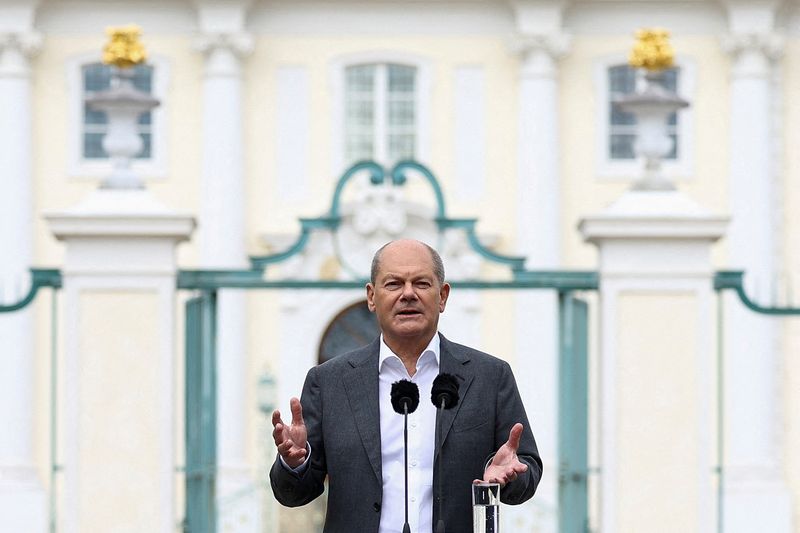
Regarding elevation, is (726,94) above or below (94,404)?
above

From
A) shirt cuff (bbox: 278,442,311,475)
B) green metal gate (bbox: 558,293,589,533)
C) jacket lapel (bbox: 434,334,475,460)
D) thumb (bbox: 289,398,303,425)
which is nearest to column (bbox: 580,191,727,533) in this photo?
green metal gate (bbox: 558,293,589,533)

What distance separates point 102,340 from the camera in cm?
1084

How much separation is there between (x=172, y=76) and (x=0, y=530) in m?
9.87

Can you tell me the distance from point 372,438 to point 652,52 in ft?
18.3

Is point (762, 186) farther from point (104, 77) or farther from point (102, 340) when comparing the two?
point (102, 340)

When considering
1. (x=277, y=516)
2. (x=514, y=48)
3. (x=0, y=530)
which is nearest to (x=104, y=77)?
(x=514, y=48)

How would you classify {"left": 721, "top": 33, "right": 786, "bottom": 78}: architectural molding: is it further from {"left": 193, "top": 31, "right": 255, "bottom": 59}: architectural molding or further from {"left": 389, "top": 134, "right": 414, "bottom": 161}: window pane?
{"left": 193, "top": 31, "right": 255, "bottom": 59}: architectural molding

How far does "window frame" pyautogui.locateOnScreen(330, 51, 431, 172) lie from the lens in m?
27.7

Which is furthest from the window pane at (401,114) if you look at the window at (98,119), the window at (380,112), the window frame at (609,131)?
the window at (98,119)

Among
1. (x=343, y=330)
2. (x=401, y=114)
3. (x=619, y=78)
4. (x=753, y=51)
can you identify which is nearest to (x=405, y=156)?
(x=401, y=114)

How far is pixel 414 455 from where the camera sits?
20.9ft

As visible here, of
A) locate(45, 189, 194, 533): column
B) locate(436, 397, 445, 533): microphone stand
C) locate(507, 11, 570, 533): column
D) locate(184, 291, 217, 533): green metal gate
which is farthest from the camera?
locate(507, 11, 570, 533): column

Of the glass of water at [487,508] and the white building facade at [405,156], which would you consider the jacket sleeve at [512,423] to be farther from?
the white building facade at [405,156]

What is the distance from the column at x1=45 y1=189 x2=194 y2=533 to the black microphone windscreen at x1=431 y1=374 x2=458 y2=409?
4869 millimetres
